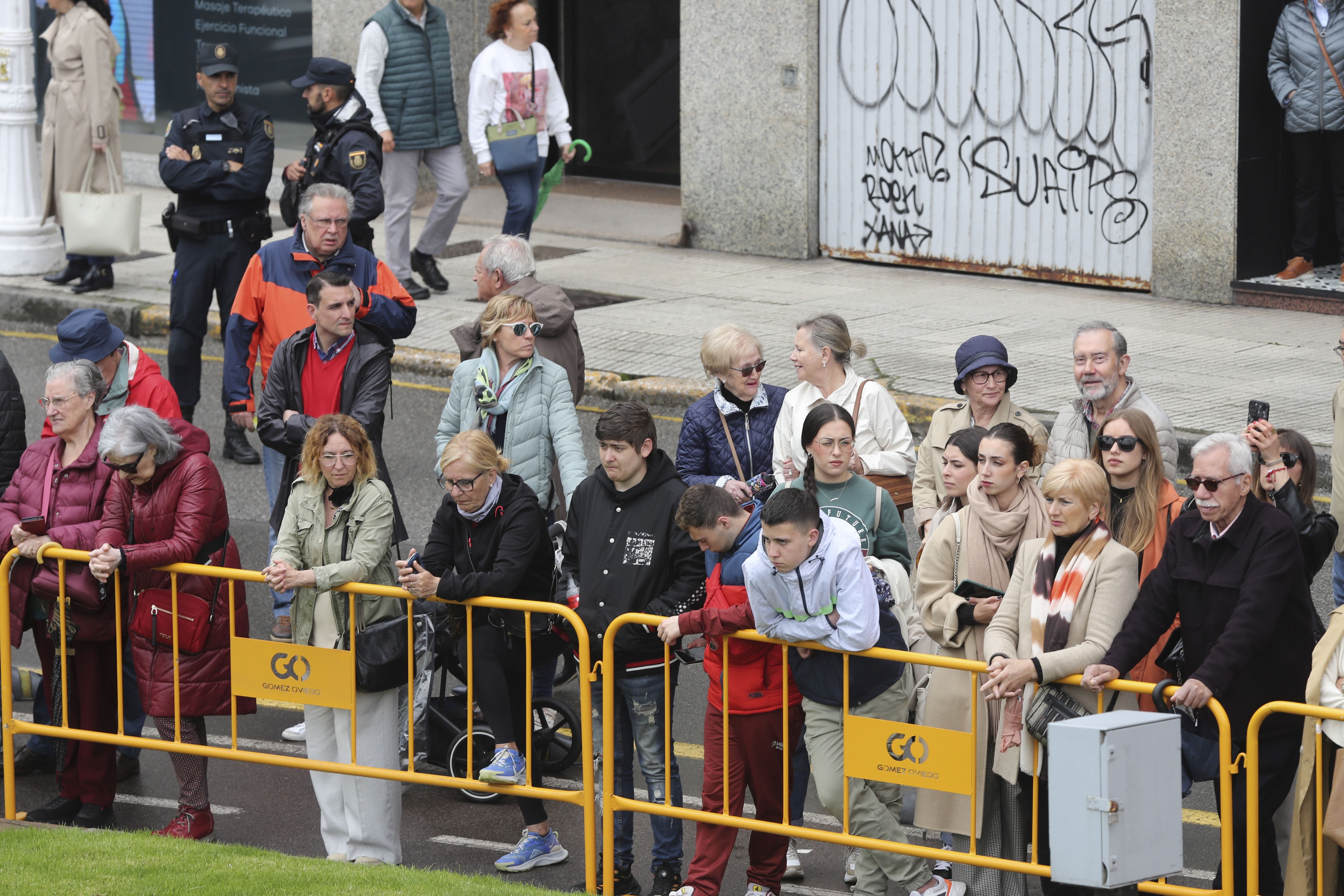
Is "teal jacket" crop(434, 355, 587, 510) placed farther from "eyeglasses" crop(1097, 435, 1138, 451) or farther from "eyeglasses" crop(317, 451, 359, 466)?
"eyeglasses" crop(1097, 435, 1138, 451)

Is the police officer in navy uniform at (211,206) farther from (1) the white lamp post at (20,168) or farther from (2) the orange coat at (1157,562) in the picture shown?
(2) the orange coat at (1157,562)

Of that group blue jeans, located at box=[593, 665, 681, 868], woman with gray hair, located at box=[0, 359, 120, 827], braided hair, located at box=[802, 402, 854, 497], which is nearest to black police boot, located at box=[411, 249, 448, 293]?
woman with gray hair, located at box=[0, 359, 120, 827]

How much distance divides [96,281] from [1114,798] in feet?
39.6

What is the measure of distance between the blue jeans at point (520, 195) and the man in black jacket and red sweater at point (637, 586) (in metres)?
8.31

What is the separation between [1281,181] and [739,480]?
8.79 meters

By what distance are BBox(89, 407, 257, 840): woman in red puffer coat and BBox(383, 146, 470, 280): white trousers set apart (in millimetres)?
8009

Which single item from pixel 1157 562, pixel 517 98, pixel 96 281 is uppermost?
pixel 517 98

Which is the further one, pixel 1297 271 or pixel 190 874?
pixel 1297 271

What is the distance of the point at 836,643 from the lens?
238 inches

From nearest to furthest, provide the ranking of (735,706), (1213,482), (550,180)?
(1213,482) → (735,706) → (550,180)

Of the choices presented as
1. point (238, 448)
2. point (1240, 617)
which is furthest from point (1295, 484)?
point (238, 448)

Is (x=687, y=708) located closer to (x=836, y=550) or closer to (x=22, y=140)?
(x=836, y=550)

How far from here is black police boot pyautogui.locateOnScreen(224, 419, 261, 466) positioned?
11.5 metres

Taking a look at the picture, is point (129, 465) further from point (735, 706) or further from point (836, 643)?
point (836, 643)
